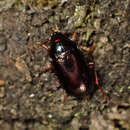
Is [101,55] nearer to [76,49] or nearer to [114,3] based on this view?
[76,49]

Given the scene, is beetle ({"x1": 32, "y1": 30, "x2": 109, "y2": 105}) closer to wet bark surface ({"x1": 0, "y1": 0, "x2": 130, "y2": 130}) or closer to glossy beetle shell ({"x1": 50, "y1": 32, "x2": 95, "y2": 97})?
glossy beetle shell ({"x1": 50, "y1": 32, "x2": 95, "y2": 97})

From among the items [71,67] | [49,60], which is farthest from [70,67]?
[49,60]

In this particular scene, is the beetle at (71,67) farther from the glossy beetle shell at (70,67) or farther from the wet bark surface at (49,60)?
the wet bark surface at (49,60)

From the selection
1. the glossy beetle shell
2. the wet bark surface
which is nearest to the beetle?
the glossy beetle shell

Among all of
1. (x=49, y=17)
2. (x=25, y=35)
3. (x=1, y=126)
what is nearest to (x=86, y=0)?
(x=49, y=17)

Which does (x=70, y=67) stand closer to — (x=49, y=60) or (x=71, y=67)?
(x=71, y=67)
